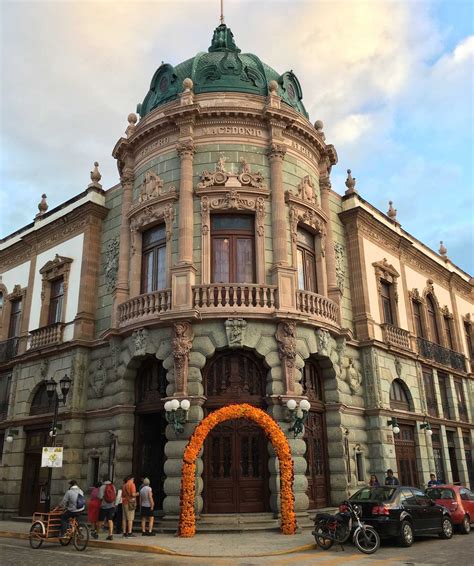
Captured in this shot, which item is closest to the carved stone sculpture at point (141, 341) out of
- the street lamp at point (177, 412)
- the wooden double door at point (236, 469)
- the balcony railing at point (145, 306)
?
the balcony railing at point (145, 306)

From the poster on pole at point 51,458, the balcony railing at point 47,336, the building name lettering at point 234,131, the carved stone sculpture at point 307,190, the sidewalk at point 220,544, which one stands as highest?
the building name lettering at point 234,131

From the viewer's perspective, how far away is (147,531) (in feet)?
54.6

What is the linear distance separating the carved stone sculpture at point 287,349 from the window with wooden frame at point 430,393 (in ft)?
40.2

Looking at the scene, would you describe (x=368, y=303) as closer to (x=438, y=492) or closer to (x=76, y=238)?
(x=438, y=492)

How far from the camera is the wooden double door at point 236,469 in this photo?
17.6 metres

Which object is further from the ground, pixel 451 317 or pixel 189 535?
pixel 451 317

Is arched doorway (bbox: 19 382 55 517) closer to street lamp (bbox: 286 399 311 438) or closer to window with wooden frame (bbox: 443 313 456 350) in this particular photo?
street lamp (bbox: 286 399 311 438)

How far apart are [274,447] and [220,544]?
3.39 metres

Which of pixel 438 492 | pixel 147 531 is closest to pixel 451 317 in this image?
pixel 438 492

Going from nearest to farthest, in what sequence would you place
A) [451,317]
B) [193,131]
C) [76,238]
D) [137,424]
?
1. [137,424]
2. [193,131]
3. [76,238]
4. [451,317]

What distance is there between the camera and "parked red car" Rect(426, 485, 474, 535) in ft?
56.5

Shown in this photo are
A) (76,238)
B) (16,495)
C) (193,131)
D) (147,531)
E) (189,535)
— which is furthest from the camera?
(76,238)

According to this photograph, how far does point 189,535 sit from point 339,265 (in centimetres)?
1330

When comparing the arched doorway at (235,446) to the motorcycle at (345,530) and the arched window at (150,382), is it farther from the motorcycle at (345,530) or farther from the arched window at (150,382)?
the motorcycle at (345,530)
